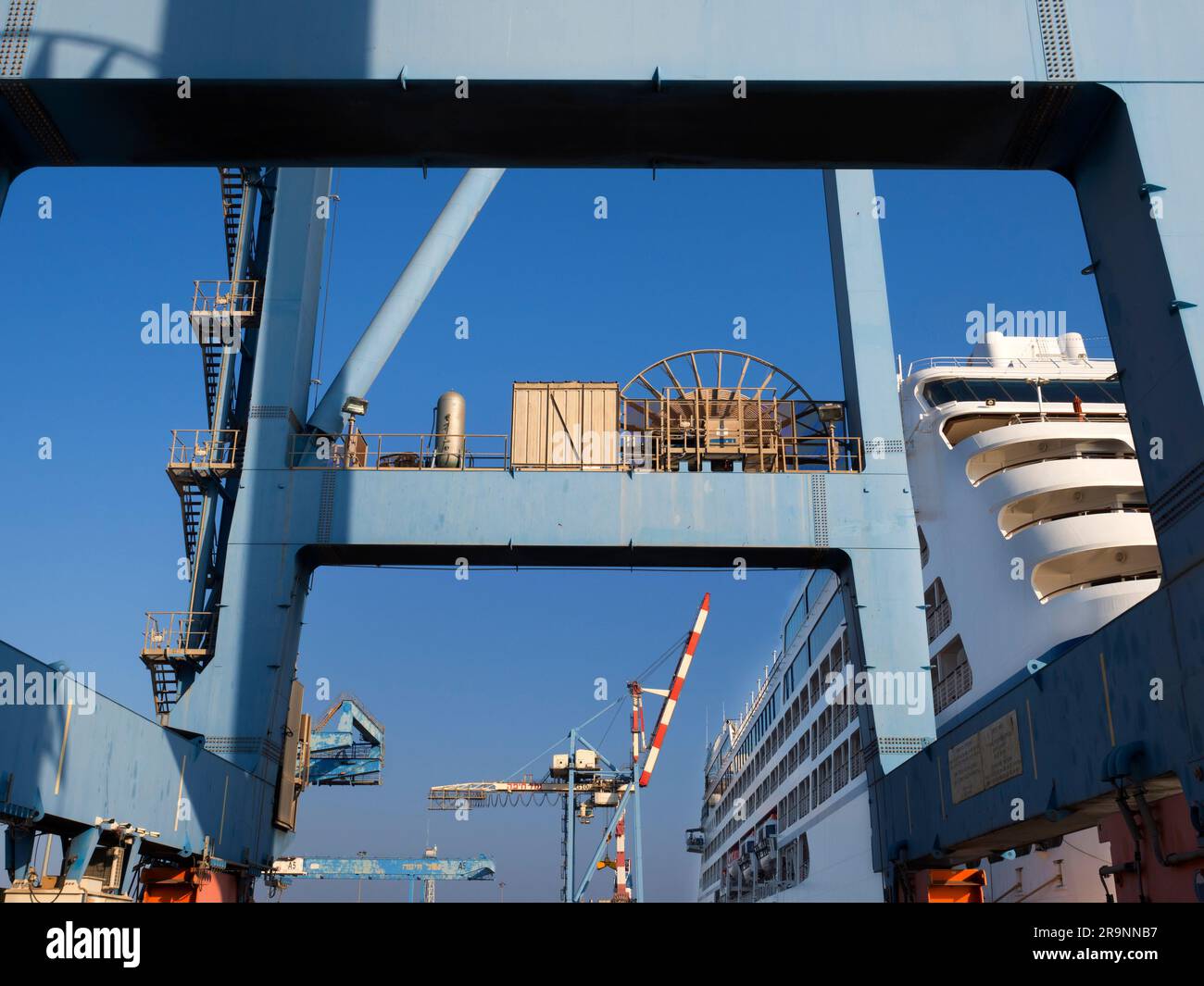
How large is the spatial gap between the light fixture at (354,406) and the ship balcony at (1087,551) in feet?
47.8

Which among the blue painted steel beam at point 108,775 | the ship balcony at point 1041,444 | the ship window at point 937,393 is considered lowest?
the blue painted steel beam at point 108,775

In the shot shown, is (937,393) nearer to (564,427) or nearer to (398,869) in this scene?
(564,427)

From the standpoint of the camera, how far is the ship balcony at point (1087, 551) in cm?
2306

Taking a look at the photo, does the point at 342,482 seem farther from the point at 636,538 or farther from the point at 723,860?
the point at 723,860

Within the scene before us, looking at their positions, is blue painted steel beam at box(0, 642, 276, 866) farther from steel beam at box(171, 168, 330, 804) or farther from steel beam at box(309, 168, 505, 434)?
steel beam at box(309, 168, 505, 434)

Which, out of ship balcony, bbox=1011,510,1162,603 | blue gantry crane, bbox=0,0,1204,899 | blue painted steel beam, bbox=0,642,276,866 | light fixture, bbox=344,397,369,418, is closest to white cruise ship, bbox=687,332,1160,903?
ship balcony, bbox=1011,510,1162,603

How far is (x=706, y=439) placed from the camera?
1814 cm

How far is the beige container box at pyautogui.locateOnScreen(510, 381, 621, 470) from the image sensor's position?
17703mm

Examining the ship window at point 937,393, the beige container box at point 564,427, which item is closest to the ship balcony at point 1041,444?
the ship window at point 937,393

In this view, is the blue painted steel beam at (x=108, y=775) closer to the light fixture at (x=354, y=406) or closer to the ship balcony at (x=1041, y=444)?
the light fixture at (x=354, y=406)

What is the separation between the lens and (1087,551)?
23391mm

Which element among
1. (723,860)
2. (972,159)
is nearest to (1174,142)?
(972,159)

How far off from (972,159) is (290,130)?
582cm

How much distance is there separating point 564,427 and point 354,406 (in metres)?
3.36
